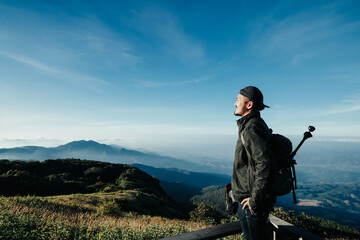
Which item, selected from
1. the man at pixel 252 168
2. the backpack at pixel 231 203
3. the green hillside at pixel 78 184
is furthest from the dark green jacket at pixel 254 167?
the green hillside at pixel 78 184

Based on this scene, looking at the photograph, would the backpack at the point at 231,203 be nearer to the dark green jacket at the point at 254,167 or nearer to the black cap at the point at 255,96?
the dark green jacket at the point at 254,167

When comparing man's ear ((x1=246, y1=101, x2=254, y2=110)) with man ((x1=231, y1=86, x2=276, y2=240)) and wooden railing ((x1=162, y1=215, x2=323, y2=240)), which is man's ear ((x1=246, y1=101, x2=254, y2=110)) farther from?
wooden railing ((x1=162, y1=215, x2=323, y2=240))

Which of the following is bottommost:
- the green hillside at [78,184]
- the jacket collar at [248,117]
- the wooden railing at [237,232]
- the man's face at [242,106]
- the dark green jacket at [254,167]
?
the green hillside at [78,184]

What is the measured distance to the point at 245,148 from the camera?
2.60 metres

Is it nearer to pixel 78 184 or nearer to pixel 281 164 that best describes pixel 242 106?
pixel 281 164

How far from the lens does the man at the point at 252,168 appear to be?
239 cm

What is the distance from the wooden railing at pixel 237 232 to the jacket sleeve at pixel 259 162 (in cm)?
129

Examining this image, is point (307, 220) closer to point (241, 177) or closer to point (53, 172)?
point (241, 177)

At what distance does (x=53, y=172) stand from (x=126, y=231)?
42.6m

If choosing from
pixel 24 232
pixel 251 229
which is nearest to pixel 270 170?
pixel 251 229

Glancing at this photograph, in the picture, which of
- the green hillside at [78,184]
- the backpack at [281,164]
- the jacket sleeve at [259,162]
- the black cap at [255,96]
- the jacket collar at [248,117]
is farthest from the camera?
the green hillside at [78,184]

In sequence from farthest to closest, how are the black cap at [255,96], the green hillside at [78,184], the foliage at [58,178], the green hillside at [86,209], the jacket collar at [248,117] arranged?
1. the foliage at [58,178]
2. the green hillside at [78,184]
3. the green hillside at [86,209]
4. the black cap at [255,96]
5. the jacket collar at [248,117]

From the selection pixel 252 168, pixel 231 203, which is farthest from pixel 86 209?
pixel 252 168

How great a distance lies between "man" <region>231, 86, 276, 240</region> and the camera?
2387 millimetres
